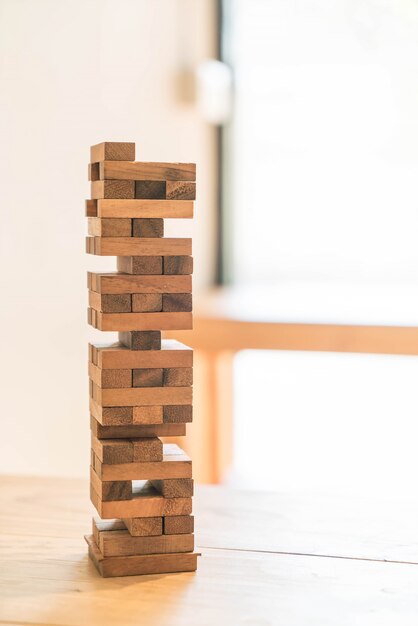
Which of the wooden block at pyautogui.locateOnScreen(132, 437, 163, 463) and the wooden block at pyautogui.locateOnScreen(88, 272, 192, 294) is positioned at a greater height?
the wooden block at pyautogui.locateOnScreen(88, 272, 192, 294)

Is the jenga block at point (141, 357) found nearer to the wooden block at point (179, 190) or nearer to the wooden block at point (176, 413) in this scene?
the wooden block at point (176, 413)

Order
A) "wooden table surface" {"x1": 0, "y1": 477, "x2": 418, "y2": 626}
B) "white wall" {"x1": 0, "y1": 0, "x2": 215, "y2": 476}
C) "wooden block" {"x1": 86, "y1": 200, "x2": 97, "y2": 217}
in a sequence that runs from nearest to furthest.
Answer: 1. "wooden table surface" {"x1": 0, "y1": 477, "x2": 418, "y2": 626}
2. "wooden block" {"x1": 86, "y1": 200, "x2": 97, "y2": 217}
3. "white wall" {"x1": 0, "y1": 0, "x2": 215, "y2": 476}

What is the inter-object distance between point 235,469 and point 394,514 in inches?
67.7

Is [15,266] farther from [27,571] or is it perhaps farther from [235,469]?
[235,469]

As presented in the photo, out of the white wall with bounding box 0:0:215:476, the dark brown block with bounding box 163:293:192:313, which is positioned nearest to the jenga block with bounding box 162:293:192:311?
the dark brown block with bounding box 163:293:192:313

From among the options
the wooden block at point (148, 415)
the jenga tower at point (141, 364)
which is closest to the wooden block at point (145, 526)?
the jenga tower at point (141, 364)

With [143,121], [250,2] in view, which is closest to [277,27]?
[250,2]

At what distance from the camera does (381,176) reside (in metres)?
3.09

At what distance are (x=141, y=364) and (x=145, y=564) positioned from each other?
0.74 ft

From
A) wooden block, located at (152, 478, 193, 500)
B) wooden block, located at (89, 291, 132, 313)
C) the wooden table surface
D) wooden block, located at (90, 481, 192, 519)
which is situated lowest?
the wooden table surface

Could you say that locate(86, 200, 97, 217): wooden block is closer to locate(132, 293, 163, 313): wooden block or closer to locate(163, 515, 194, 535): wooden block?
locate(132, 293, 163, 313): wooden block

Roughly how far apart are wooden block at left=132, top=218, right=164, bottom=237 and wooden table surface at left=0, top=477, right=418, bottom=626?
0.38 m

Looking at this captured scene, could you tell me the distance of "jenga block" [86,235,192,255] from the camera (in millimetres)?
974

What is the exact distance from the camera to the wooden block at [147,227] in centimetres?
98
